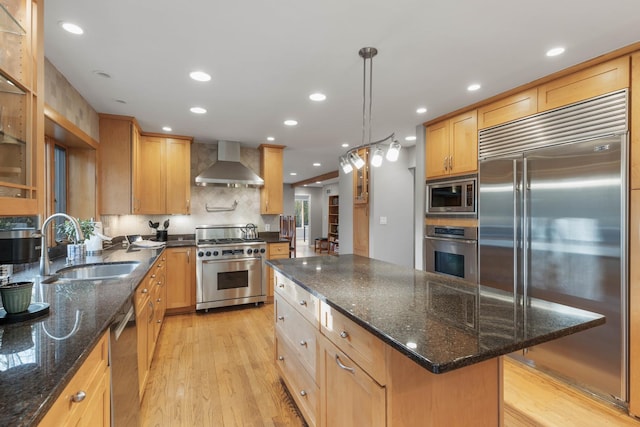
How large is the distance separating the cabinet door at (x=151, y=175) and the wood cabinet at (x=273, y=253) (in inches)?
61.7

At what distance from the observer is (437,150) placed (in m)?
3.51

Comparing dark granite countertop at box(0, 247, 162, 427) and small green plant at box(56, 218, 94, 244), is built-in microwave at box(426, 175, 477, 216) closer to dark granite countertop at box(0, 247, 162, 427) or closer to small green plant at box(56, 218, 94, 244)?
dark granite countertop at box(0, 247, 162, 427)

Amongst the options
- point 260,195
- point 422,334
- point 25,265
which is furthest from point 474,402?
point 260,195

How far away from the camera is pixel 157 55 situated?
2123 mm

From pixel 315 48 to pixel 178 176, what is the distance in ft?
9.95

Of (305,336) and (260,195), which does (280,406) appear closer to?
(305,336)

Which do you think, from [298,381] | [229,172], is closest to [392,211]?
[229,172]

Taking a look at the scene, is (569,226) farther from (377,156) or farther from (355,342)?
(355,342)

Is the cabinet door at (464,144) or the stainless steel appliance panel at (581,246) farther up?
the cabinet door at (464,144)

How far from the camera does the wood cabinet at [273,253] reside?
4.46 metres

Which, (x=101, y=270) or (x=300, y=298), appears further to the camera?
(x=101, y=270)

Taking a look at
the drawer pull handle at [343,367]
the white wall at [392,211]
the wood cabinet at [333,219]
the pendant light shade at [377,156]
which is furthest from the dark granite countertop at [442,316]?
the wood cabinet at [333,219]

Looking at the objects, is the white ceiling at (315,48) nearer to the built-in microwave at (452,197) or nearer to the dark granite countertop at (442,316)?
the built-in microwave at (452,197)

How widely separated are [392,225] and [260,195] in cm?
219
